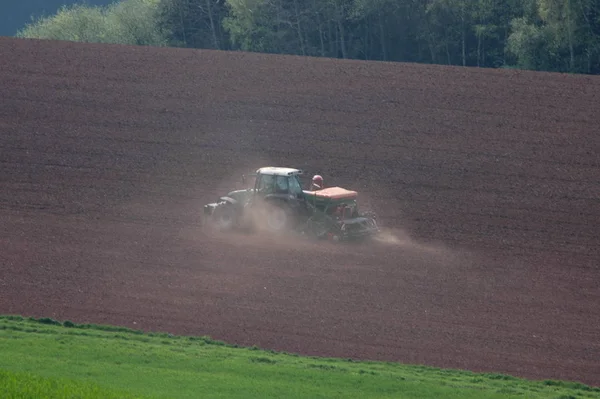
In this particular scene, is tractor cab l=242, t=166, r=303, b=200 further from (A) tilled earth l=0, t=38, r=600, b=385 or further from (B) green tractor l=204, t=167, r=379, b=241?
(A) tilled earth l=0, t=38, r=600, b=385

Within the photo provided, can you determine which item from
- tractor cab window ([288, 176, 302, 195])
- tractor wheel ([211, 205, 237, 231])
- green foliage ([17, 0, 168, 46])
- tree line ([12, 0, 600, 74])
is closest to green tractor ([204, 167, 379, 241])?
tractor cab window ([288, 176, 302, 195])

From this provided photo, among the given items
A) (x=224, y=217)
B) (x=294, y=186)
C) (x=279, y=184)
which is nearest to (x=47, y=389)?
(x=279, y=184)

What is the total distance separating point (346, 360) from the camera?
18.5m

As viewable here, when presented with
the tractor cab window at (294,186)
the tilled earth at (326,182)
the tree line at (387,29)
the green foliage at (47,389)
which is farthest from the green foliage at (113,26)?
the green foliage at (47,389)

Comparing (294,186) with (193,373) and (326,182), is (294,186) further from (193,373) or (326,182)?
(193,373)

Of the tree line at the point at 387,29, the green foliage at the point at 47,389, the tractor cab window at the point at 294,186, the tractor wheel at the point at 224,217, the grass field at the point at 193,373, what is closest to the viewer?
the green foliage at the point at 47,389

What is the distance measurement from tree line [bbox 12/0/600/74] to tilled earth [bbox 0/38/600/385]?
16.6ft

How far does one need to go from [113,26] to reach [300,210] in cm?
2998

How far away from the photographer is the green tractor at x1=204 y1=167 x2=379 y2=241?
25250 mm

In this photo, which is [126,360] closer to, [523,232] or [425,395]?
[425,395]

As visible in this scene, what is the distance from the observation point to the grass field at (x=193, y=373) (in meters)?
15.3

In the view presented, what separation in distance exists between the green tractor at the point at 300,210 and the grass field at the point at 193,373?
672 cm

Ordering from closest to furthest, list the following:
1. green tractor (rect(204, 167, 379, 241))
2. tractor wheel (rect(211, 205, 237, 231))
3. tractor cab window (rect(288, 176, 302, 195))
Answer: green tractor (rect(204, 167, 379, 241)) < tractor cab window (rect(288, 176, 302, 195)) < tractor wheel (rect(211, 205, 237, 231))

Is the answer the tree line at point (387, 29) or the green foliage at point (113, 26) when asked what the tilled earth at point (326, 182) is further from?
the green foliage at point (113, 26)
